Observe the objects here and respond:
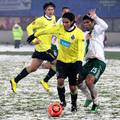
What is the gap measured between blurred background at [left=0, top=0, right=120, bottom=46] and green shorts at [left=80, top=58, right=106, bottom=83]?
34944mm

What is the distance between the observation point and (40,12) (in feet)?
154

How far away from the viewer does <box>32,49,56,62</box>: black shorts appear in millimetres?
13562

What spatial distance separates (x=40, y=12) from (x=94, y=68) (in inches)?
1436

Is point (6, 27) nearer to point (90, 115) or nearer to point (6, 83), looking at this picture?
point (6, 83)

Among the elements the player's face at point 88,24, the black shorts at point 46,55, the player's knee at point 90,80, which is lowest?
the player's knee at point 90,80

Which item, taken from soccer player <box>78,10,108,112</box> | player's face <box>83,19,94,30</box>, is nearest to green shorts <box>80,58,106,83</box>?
soccer player <box>78,10,108,112</box>

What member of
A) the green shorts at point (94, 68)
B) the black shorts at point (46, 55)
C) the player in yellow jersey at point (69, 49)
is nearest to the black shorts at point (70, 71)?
the player in yellow jersey at point (69, 49)

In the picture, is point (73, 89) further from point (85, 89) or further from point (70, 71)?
point (85, 89)

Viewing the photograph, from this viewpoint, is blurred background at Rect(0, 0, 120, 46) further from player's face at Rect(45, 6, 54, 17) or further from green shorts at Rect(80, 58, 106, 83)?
green shorts at Rect(80, 58, 106, 83)

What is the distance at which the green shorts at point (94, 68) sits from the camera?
1069 centimetres

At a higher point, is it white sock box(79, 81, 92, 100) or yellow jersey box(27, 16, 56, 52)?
yellow jersey box(27, 16, 56, 52)

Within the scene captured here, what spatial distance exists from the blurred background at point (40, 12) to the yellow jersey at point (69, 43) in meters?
A: 35.2

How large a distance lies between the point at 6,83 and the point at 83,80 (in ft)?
17.2

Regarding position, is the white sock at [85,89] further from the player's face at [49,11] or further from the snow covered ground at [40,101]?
the player's face at [49,11]
